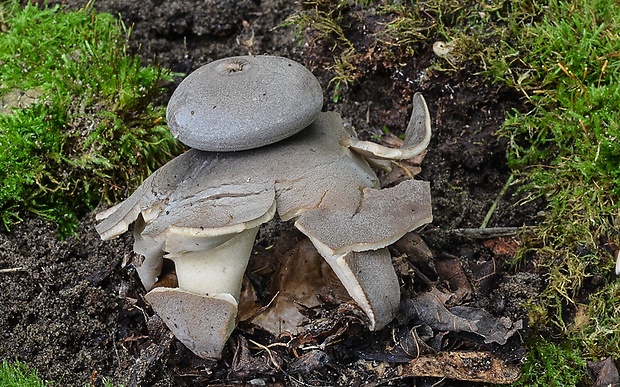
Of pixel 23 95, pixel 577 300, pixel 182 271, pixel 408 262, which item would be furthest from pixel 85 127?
pixel 577 300

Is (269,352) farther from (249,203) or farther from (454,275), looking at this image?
(454,275)

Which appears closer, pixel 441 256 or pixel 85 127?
pixel 441 256

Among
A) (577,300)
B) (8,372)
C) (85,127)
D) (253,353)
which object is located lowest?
(577,300)

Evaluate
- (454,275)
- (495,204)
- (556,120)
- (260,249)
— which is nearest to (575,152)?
(556,120)

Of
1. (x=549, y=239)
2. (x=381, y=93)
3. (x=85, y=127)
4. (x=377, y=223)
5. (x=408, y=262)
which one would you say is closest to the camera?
(x=377, y=223)

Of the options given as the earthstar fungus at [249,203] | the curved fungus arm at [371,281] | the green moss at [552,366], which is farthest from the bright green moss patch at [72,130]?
the green moss at [552,366]

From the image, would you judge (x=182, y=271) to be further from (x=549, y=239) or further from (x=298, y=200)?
(x=549, y=239)

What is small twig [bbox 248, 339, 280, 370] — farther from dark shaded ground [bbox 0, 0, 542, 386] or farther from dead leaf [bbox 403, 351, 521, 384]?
dead leaf [bbox 403, 351, 521, 384]
